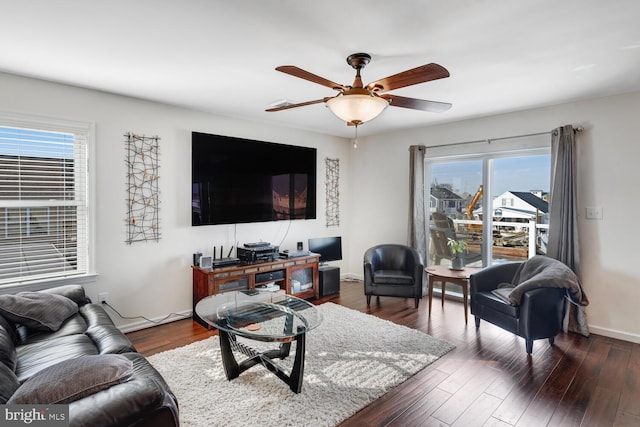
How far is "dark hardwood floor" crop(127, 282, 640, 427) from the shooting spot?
2.17m

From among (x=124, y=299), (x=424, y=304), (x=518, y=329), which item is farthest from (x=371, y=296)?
(x=124, y=299)

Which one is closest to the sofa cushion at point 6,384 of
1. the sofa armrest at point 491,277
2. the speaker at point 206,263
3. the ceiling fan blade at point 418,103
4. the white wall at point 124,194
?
the white wall at point 124,194

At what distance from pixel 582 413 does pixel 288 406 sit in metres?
1.94

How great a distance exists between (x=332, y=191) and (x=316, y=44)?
3.42 m

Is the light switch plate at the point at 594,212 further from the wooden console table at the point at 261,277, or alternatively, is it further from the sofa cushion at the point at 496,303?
the wooden console table at the point at 261,277

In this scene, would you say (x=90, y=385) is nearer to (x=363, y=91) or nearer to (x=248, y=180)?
(x=363, y=91)

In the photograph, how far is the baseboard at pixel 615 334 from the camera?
131 inches

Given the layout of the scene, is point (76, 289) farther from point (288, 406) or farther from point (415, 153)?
point (415, 153)

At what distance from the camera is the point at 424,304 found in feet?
14.6

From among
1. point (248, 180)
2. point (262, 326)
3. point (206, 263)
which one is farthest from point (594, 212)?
point (206, 263)

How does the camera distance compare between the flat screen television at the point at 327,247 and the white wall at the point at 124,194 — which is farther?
the flat screen television at the point at 327,247

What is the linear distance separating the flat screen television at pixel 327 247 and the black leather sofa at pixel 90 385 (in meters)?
3.05

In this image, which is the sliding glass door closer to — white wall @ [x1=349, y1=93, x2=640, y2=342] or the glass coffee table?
white wall @ [x1=349, y1=93, x2=640, y2=342]

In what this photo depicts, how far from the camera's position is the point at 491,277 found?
3.64 m
